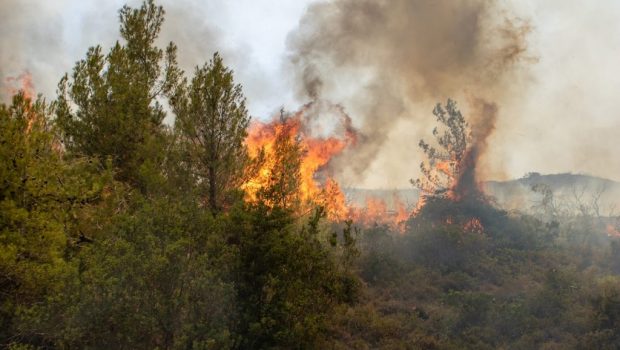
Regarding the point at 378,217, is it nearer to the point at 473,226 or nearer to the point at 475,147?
the point at 473,226

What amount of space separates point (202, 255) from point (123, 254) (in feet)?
5.68

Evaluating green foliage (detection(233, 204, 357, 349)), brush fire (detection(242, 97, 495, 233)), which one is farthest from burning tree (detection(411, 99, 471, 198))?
green foliage (detection(233, 204, 357, 349))

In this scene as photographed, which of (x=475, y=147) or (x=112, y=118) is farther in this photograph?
(x=475, y=147)

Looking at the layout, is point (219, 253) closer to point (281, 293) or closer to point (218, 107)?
point (281, 293)

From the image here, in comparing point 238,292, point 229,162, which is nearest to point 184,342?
point 238,292

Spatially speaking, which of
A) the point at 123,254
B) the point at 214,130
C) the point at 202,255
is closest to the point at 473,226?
the point at 214,130

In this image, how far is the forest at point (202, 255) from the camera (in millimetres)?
9844

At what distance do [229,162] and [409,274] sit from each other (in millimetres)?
17782

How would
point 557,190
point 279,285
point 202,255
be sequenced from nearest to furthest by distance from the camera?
point 202,255
point 279,285
point 557,190

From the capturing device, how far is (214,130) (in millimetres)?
19031

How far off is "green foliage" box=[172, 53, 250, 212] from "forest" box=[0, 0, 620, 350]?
6 cm

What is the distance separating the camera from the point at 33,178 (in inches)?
421

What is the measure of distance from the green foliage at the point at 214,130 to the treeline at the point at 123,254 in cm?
165

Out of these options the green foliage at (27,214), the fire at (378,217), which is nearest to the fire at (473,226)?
the fire at (378,217)
